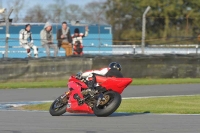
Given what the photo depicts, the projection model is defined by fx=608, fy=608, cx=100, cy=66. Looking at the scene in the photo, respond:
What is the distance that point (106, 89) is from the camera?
11.3 metres

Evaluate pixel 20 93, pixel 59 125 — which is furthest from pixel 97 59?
pixel 59 125

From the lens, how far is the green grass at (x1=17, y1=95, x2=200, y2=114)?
512 inches

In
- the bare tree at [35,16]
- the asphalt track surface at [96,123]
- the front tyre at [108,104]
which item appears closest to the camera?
the asphalt track surface at [96,123]

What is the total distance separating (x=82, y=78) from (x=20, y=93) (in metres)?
7.30

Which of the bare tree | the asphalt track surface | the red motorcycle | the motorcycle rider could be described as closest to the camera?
the asphalt track surface

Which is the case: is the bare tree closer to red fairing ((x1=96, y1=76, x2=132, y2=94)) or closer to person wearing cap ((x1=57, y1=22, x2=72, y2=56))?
person wearing cap ((x1=57, y1=22, x2=72, y2=56))

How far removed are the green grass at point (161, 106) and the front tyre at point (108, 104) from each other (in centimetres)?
209

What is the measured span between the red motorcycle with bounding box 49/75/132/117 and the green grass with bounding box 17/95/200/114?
1.94 meters

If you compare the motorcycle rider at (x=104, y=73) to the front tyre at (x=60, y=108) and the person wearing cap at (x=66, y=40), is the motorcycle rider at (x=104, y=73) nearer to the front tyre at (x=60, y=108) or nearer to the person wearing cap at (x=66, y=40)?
the front tyre at (x=60, y=108)

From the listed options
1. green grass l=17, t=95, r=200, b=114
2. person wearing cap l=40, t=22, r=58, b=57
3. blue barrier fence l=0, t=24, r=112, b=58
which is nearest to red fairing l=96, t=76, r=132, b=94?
green grass l=17, t=95, r=200, b=114

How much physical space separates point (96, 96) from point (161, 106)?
312cm

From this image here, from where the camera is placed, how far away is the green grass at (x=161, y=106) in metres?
→ 13.0

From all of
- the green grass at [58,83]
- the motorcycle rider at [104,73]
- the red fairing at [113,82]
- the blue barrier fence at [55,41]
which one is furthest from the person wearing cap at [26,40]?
the red fairing at [113,82]

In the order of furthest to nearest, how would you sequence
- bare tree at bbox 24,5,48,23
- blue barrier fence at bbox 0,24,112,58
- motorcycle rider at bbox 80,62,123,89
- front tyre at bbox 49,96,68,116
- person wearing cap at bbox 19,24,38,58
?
1. bare tree at bbox 24,5,48,23
2. blue barrier fence at bbox 0,24,112,58
3. person wearing cap at bbox 19,24,38,58
4. front tyre at bbox 49,96,68,116
5. motorcycle rider at bbox 80,62,123,89
